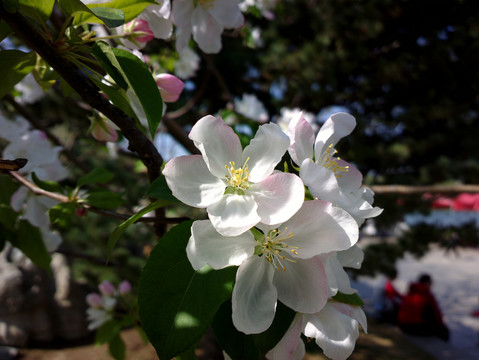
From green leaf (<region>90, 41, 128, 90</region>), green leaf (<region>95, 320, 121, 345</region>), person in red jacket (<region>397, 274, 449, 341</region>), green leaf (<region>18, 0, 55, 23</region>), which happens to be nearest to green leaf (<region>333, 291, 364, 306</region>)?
green leaf (<region>90, 41, 128, 90</region>)

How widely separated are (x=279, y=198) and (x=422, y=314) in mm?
4105

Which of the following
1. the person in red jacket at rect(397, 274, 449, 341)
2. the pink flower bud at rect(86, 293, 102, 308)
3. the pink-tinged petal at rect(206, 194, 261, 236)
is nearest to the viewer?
the pink-tinged petal at rect(206, 194, 261, 236)

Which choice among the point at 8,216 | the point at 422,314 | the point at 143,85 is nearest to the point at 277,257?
the point at 143,85

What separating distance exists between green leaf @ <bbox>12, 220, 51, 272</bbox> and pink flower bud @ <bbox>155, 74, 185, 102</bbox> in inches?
17.7

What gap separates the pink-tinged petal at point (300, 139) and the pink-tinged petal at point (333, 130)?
2cm

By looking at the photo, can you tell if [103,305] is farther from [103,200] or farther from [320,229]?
[320,229]

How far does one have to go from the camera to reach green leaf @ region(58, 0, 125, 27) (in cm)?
33

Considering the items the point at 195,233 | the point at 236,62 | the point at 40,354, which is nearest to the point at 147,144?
the point at 195,233

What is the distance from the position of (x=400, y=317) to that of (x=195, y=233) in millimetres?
4259

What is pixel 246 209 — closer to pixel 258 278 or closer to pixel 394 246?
pixel 258 278

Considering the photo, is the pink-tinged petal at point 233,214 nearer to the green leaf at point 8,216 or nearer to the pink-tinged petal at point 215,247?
the pink-tinged petal at point 215,247

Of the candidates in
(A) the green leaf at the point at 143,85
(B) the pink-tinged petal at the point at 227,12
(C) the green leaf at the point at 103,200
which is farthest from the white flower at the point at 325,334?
(B) the pink-tinged petal at the point at 227,12

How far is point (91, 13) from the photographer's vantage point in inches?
13.2

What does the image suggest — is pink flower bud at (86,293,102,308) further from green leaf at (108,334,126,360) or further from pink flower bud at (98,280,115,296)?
green leaf at (108,334,126,360)
